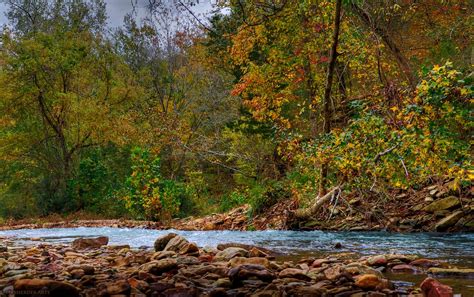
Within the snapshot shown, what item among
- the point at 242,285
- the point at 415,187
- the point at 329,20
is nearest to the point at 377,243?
the point at 415,187

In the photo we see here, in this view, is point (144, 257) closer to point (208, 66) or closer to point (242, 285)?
point (242, 285)

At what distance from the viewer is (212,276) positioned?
4734 mm

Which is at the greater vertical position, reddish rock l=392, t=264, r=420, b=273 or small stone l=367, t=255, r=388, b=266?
small stone l=367, t=255, r=388, b=266

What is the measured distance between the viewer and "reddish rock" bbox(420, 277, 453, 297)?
12.4 ft

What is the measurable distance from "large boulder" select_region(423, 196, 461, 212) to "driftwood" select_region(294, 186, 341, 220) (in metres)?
2.02

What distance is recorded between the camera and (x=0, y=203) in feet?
78.2

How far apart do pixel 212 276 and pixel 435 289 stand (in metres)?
1.98

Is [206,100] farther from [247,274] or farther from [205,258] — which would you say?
[247,274]

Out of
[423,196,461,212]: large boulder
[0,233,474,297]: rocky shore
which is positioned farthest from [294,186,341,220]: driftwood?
[0,233,474,297]: rocky shore

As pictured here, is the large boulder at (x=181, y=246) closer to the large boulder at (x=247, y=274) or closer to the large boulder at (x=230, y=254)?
the large boulder at (x=230, y=254)

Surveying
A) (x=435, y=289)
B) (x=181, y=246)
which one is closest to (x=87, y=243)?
(x=181, y=246)

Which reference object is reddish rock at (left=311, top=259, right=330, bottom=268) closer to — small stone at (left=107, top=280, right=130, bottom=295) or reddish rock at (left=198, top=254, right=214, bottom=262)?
reddish rock at (left=198, top=254, right=214, bottom=262)

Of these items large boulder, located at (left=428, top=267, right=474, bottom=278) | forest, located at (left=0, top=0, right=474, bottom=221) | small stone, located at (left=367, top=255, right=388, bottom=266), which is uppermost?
forest, located at (left=0, top=0, right=474, bottom=221)

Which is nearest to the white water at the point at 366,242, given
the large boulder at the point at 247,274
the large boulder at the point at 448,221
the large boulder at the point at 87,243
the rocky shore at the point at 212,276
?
the large boulder at the point at 448,221
